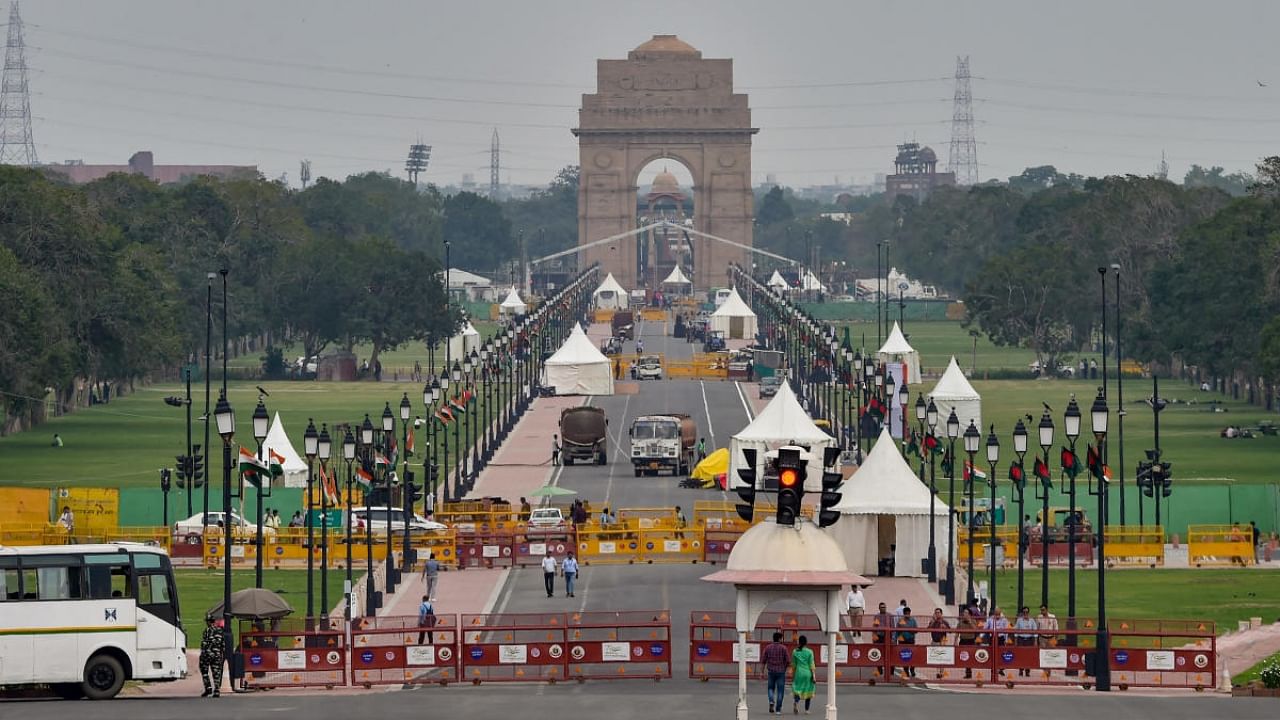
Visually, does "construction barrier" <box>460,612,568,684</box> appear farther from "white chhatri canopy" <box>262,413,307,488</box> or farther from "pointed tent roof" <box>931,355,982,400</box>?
"pointed tent roof" <box>931,355,982,400</box>

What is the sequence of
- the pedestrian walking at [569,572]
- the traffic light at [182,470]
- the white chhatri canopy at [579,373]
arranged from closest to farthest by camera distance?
the pedestrian walking at [569,572]
the traffic light at [182,470]
the white chhatri canopy at [579,373]

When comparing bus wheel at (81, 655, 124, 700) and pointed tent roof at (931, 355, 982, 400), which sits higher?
pointed tent roof at (931, 355, 982, 400)

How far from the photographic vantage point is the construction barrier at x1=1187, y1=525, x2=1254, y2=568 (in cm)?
6675

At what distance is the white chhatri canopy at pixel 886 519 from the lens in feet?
204

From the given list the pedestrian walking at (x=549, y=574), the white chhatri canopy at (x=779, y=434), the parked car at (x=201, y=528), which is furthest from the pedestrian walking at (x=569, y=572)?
the white chhatri canopy at (x=779, y=434)

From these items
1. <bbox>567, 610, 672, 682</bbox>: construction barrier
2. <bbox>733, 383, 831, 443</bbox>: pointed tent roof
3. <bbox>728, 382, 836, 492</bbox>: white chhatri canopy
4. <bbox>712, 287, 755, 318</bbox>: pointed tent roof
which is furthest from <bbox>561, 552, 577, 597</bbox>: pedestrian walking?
<bbox>712, 287, 755, 318</bbox>: pointed tent roof

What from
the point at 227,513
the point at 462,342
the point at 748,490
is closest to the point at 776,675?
the point at 748,490

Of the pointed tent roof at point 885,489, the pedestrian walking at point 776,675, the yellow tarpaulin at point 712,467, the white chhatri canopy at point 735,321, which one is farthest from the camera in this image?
the white chhatri canopy at point 735,321

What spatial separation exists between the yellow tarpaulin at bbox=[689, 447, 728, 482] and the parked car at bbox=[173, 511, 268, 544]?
60.1 ft

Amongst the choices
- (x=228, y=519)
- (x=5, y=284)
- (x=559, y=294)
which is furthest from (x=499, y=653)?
(x=559, y=294)

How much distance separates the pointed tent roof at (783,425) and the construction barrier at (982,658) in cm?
3244

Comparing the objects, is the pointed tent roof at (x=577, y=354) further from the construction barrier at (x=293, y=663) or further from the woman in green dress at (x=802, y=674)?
the woman in green dress at (x=802, y=674)

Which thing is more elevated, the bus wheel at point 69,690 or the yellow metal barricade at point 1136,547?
the yellow metal barricade at point 1136,547

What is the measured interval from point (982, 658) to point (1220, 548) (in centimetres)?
2352
